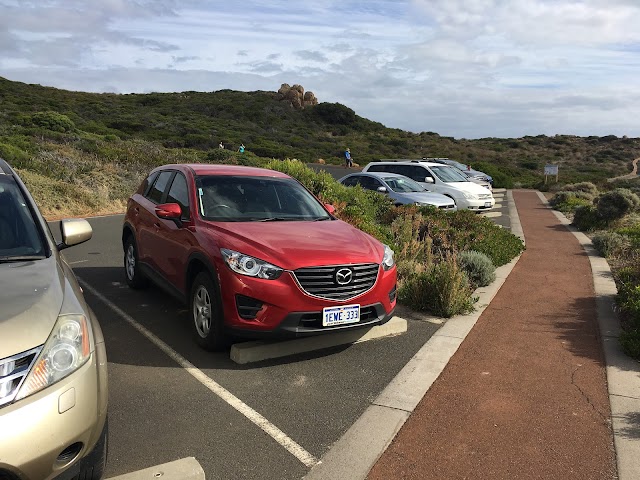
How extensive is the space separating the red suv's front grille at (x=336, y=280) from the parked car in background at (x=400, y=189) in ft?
28.5

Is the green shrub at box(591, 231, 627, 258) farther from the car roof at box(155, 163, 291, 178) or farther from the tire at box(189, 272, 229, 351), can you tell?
the tire at box(189, 272, 229, 351)

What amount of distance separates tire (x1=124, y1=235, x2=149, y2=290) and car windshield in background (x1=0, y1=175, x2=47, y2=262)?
314 cm

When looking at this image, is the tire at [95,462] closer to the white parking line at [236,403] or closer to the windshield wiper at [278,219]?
Result: the white parking line at [236,403]

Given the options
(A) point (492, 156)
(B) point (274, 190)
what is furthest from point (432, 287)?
(A) point (492, 156)

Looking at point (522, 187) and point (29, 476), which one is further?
point (522, 187)

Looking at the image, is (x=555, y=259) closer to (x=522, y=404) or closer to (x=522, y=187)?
(x=522, y=404)

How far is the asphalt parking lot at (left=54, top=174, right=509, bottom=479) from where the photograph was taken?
3.56 m

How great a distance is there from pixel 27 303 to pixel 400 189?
41.9ft

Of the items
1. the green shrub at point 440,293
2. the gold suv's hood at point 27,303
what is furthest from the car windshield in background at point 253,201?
the gold suv's hood at point 27,303

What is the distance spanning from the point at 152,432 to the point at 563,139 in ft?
284

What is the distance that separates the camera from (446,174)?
705 inches

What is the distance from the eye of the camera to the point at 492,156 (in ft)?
210

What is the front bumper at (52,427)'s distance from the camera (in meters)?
2.40

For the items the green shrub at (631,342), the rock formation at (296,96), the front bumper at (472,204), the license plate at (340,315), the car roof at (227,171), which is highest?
the rock formation at (296,96)
